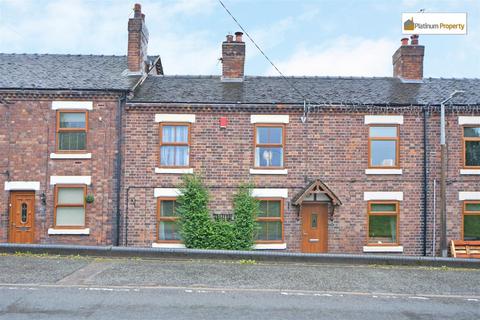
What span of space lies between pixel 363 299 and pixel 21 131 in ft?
42.8

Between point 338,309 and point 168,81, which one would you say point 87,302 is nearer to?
point 338,309

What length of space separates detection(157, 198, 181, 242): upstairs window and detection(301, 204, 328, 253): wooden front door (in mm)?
4365

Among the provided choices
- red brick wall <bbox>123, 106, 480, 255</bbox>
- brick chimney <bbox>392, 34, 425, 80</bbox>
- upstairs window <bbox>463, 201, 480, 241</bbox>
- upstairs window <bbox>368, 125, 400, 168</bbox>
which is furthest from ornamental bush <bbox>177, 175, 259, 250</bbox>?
brick chimney <bbox>392, 34, 425, 80</bbox>

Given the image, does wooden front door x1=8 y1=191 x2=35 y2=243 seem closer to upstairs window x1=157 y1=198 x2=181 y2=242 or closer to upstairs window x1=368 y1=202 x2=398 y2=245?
upstairs window x1=157 y1=198 x2=181 y2=242

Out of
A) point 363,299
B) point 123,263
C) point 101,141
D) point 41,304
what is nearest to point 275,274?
point 363,299

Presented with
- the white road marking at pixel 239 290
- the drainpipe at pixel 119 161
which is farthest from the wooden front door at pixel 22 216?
the white road marking at pixel 239 290

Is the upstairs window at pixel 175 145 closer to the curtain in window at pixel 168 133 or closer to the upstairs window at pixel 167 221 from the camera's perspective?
the curtain in window at pixel 168 133

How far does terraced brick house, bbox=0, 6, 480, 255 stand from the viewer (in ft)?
58.1

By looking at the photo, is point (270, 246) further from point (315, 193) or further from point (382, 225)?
point (382, 225)

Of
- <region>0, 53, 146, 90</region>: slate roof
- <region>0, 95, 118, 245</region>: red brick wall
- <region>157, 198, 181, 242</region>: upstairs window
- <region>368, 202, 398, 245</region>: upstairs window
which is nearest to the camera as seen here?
<region>0, 95, 118, 245</region>: red brick wall

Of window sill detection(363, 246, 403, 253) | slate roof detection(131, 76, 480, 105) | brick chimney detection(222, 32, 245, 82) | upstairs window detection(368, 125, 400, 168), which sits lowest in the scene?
window sill detection(363, 246, 403, 253)

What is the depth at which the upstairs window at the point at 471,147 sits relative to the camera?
18188 millimetres

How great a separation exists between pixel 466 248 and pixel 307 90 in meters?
7.86

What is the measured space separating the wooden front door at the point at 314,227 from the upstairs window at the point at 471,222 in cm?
487
